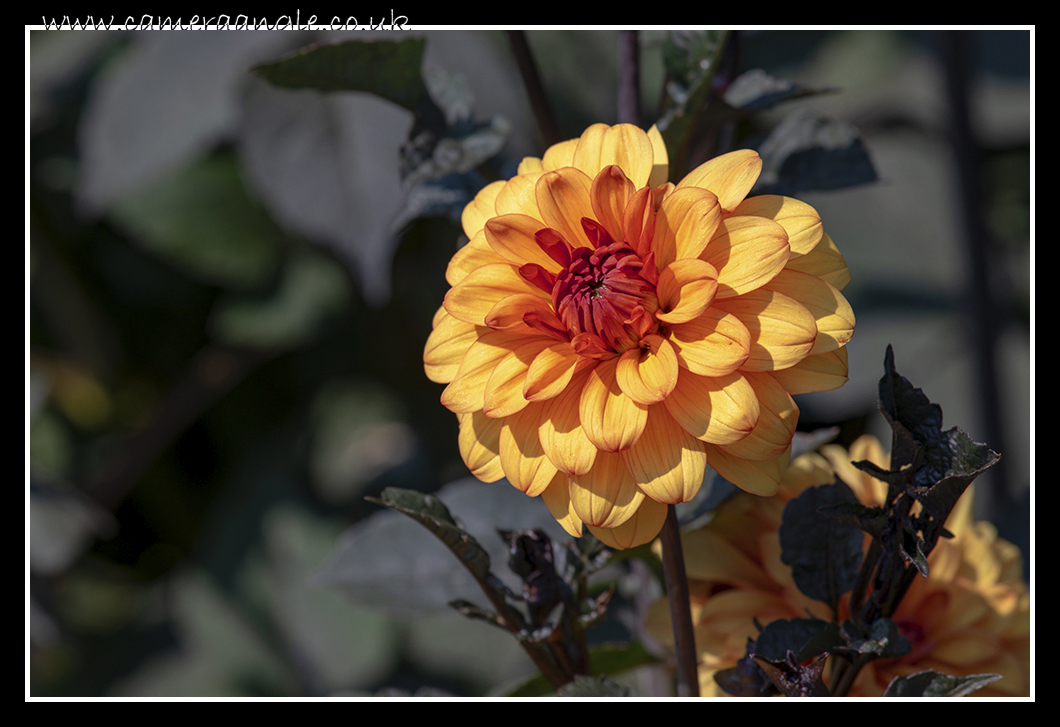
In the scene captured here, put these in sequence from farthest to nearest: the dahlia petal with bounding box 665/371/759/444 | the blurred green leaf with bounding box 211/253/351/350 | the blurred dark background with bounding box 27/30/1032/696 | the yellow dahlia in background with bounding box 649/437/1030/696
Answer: the blurred green leaf with bounding box 211/253/351/350 < the blurred dark background with bounding box 27/30/1032/696 < the yellow dahlia in background with bounding box 649/437/1030/696 < the dahlia petal with bounding box 665/371/759/444

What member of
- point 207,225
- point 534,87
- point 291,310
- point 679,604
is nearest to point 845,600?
point 679,604

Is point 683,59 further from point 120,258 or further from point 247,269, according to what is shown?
point 120,258

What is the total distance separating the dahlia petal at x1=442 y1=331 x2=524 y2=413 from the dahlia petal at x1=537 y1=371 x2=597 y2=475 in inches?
1.4

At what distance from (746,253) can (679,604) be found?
186 mm

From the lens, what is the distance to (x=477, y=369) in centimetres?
42

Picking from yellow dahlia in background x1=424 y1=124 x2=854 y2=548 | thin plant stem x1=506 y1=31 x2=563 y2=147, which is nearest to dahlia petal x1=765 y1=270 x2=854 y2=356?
yellow dahlia in background x1=424 y1=124 x2=854 y2=548

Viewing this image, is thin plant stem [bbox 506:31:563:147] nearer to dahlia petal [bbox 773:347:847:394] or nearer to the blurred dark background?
dahlia petal [bbox 773:347:847:394]

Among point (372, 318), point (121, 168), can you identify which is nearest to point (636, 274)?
point (121, 168)

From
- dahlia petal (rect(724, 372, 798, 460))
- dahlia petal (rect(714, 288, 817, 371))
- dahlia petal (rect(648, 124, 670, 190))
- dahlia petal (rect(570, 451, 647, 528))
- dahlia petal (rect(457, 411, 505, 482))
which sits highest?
dahlia petal (rect(648, 124, 670, 190))

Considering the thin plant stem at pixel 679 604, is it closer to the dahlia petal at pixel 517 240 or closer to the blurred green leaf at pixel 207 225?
the dahlia petal at pixel 517 240

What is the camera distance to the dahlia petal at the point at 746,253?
0.37 metres

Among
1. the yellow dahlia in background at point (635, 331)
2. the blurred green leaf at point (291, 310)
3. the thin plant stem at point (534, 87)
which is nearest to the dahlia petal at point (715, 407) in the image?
the yellow dahlia in background at point (635, 331)

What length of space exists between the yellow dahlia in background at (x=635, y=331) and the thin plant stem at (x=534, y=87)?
0.43ft

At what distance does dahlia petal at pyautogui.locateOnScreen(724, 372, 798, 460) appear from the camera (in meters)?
0.37
